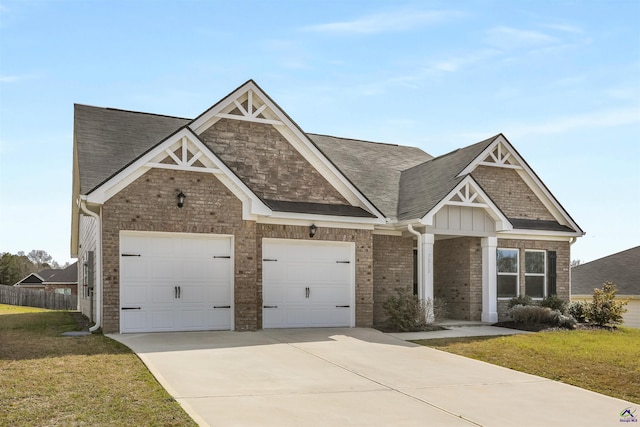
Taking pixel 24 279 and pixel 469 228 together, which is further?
pixel 24 279

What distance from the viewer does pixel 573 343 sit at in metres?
15.5

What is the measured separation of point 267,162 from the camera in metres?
17.6

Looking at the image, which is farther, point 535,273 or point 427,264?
point 535,273

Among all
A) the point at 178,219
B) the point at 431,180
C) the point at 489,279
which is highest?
the point at 431,180

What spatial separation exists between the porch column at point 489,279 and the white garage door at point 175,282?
328 inches

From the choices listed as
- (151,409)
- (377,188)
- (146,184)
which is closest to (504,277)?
(377,188)

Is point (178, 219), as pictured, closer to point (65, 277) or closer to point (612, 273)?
point (612, 273)

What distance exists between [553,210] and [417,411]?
15.3 m

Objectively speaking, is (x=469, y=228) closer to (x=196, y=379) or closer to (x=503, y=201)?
(x=503, y=201)

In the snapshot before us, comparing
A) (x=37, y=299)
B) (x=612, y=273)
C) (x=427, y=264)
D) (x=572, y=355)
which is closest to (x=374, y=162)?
(x=427, y=264)

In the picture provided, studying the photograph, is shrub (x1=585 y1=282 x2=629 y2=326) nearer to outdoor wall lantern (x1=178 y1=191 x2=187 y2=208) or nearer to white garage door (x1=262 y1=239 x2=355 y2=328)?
white garage door (x1=262 y1=239 x2=355 y2=328)

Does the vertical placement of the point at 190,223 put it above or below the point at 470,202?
below

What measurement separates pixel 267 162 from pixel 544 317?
9325mm

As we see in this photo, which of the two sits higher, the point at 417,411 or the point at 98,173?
the point at 98,173
